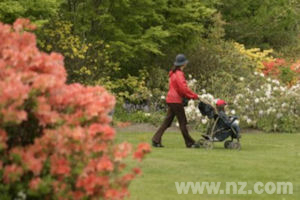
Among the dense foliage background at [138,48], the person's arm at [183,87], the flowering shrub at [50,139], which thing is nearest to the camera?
the flowering shrub at [50,139]

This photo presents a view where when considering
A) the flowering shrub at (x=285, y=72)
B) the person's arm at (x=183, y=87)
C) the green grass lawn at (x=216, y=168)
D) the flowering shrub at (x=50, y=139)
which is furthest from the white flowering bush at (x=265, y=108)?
the flowering shrub at (x=50, y=139)

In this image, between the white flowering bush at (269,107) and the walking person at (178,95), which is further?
the white flowering bush at (269,107)

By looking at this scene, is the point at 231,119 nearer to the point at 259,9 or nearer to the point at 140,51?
the point at 140,51

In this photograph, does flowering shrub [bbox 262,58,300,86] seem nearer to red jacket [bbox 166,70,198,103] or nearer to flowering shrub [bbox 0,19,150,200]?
red jacket [bbox 166,70,198,103]

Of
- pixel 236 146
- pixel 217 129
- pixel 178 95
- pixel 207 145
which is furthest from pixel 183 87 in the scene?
pixel 236 146

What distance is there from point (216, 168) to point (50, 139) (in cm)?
621

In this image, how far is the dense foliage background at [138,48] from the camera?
21.1m

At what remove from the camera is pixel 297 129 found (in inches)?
784

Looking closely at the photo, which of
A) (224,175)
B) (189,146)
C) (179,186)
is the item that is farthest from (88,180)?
(189,146)

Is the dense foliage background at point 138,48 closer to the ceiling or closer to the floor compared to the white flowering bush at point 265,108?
closer to the ceiling

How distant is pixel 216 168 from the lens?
37.8ft

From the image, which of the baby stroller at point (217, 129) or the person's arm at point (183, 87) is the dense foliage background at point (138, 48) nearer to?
the baby stroller at point (217, 129)

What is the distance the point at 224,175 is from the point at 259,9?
22751 mm

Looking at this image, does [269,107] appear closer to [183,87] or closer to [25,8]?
[183,87]
